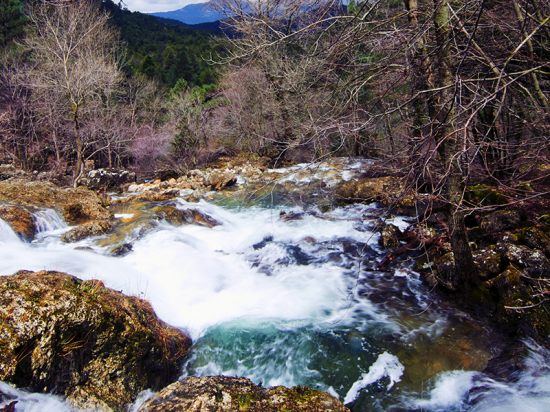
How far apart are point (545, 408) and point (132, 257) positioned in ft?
21.7

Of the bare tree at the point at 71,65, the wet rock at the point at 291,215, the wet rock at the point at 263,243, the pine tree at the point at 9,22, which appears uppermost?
the pine tree at the point at 9,22

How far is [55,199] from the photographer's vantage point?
8219 mm

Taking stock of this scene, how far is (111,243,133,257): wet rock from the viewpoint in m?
6.55

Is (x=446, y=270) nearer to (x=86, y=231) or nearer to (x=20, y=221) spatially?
(x=86, y=231)

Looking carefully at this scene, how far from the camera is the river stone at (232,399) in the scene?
2445 millimetres

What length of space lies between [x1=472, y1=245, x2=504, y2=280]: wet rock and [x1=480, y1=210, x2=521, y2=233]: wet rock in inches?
31.1

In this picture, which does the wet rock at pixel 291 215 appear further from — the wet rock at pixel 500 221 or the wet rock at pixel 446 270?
the wet rock at pixel 500 221

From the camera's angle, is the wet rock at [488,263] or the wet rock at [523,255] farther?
the wet rock at [488,263]

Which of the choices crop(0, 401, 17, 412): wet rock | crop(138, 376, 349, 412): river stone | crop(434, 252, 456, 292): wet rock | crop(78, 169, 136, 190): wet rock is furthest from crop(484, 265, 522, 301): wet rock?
crop(78, 169, 136, 190): wet rock

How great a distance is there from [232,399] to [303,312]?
8.93 ft

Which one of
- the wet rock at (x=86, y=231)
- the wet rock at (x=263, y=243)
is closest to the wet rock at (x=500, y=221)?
the wet rock at (x=263, y=243)

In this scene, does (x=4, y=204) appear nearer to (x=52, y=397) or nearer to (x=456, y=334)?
(x=52, y=397)

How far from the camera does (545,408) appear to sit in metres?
3.00

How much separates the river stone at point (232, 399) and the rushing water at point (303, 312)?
36.9 inches
